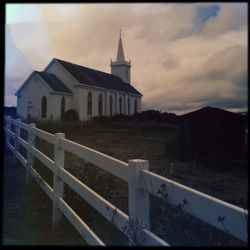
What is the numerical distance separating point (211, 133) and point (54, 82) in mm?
1387

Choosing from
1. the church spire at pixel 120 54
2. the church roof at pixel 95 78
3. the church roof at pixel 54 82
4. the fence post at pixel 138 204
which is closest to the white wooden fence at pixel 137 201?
the fence post at pixel 138 204

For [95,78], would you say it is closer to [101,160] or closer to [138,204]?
[101,160]

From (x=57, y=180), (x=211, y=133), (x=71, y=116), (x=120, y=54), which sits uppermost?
(x=120, y=54)

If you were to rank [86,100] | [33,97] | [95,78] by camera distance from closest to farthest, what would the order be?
[33,97] < [95,78] < [86,100]

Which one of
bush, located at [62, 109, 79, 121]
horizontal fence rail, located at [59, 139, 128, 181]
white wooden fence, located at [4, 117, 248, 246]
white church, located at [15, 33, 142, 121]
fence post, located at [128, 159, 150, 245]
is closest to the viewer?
white wooden fence, located at [4, 117, 248, 246]

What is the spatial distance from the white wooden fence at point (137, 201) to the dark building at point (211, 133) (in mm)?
813

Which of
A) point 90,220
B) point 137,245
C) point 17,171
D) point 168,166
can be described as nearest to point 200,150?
point 168,166

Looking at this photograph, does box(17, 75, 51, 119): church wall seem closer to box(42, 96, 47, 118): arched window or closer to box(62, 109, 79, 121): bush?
box(42, 96, 47, 118): arched window

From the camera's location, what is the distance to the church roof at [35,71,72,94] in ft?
8.82

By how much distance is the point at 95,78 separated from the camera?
2.88 meters

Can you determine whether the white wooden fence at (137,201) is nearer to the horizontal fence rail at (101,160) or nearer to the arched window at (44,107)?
the horizontal fence rail at (101,160)

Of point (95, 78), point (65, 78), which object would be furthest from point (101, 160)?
point (65, 78)

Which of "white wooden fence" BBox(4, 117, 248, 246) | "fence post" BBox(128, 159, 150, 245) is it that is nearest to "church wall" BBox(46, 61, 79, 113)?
"white wooden fence" BBox(4, 117, 248, 246)

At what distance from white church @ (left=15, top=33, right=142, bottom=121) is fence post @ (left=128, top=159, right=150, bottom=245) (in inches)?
32.8
